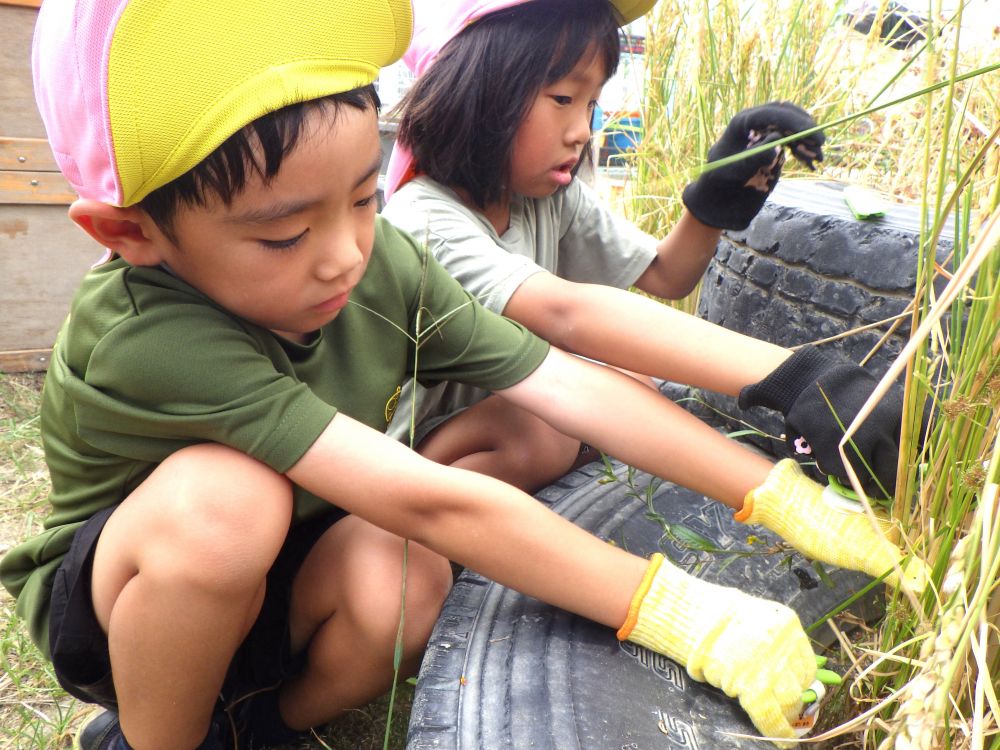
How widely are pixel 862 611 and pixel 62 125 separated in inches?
43.9

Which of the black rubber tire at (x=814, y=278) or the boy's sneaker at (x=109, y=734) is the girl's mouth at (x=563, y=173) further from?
the boy's sneaker at (x=109, y=734)

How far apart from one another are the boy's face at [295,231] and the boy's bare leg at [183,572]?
0.62ft

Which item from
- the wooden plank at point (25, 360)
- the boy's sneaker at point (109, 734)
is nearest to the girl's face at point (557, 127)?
the boy's sneaker at point (109, 734)

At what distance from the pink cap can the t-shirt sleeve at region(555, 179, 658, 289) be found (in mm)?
360

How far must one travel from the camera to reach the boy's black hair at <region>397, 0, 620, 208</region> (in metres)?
1.47

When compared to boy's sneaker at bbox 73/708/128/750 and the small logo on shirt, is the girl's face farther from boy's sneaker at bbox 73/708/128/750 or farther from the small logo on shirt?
boy's sneaker at bbox 73/708/128/750

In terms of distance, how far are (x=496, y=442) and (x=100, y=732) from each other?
745 millimetres

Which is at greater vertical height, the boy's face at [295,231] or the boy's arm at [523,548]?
the boy's face at [295,231]

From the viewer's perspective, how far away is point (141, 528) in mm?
979

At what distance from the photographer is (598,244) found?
186cm

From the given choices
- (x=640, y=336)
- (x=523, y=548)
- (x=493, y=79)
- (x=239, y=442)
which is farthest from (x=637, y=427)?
(x=493, y=79)

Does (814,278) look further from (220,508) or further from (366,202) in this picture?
(220,508)

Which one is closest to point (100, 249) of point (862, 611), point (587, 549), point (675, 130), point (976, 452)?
point (675, 130)

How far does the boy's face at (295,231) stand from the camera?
0.91 m
